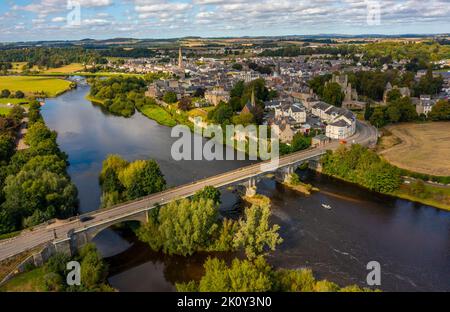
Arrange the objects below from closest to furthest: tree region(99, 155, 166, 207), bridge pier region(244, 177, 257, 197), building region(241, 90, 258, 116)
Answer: tree region(99, 155, 166, 207) → bridge pier region(244, 177, 257, 197) → building region(241, 90, 258, 116)

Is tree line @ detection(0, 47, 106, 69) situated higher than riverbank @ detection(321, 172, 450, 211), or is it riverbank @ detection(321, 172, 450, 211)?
tree line @ detection(0, 47, 106, 69)

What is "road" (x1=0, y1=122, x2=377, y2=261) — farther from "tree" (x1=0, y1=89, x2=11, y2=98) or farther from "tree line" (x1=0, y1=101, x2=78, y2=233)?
"tree" (x1=0, y1=89, x2=11, y2=98)

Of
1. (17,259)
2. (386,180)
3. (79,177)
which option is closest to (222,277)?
(17,259)

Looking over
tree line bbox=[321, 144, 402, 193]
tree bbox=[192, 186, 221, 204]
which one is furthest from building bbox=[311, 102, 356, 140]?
tree bbox=[192, 186, 221, 204]

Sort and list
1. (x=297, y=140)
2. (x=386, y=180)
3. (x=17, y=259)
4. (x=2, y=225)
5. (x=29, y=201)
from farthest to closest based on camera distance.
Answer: (x=297, y=140) < (x=386, y=180) < (x=29, y=201) < (x=2, y=225) < (x=17, y=259)

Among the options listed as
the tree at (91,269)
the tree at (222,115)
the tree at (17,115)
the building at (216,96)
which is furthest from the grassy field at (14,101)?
the tree at (91,269)

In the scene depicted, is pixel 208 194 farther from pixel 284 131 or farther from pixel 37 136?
pixel 37 136
